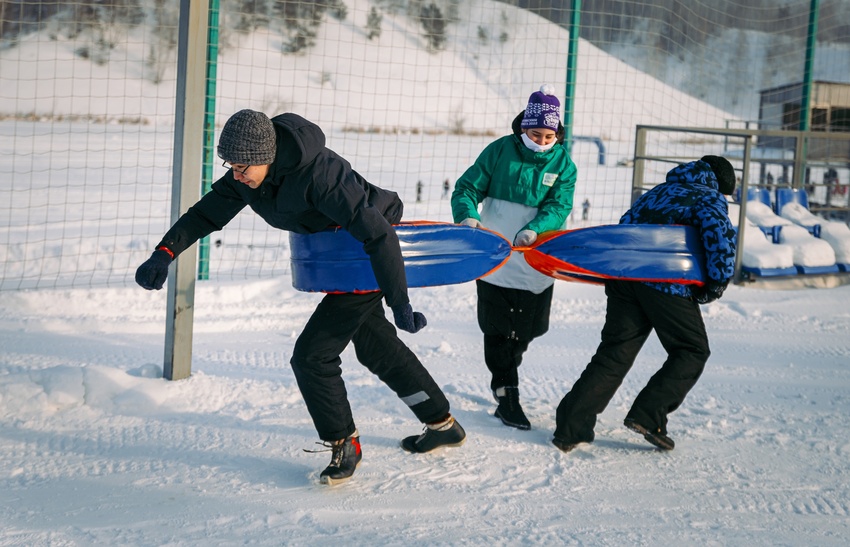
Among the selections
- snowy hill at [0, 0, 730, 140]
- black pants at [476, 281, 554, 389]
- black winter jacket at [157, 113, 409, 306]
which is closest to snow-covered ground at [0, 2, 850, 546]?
black pants at [476, 281, 554, 389]

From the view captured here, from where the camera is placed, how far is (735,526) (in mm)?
3199

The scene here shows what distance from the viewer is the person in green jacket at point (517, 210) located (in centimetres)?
422

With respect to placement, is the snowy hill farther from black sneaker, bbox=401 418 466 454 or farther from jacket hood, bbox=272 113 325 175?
jacket hood, bbox=272 113 325 175

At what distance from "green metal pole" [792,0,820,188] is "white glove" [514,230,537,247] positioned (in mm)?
Result: 6872

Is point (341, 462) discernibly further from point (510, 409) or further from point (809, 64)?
point (809, 64)

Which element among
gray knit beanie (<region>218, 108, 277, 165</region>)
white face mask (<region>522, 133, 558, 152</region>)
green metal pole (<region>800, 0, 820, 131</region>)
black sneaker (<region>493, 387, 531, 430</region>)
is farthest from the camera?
green metal pole (<region>800, 0, 820, 131</region>)

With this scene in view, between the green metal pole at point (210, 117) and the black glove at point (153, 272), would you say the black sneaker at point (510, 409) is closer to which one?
the black glove at point (153, 272)

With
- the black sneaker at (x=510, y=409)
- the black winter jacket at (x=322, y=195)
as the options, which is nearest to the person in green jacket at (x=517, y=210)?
the black sneaker at (x=510, y=409)

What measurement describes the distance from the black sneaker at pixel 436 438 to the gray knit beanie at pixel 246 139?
1468 millimetres

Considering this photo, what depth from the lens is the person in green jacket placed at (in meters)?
4.22

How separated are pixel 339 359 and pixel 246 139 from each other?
99cm

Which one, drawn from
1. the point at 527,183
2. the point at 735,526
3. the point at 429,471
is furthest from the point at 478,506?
the point at 527,183

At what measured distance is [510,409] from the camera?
437 cm

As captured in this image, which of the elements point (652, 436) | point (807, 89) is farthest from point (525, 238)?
point (807, 89)
